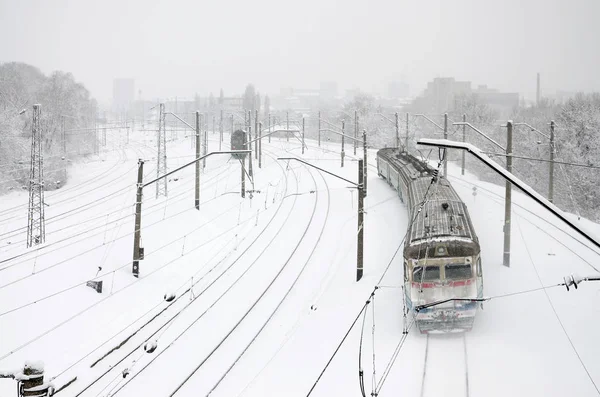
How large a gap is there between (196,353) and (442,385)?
7883 mm

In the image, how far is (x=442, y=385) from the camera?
54.1ft

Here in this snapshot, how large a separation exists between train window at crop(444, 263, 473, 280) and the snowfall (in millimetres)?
2069

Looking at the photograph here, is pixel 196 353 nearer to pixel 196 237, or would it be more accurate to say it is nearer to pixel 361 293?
pixel 361 293

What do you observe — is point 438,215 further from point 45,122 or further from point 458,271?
point 45,122

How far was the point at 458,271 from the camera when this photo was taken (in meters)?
19.8

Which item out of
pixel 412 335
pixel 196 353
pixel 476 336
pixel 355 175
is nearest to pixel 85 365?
pixel 196 353

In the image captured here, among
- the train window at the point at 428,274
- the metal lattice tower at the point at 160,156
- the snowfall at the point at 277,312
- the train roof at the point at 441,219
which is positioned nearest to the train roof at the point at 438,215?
the train roof at the point at 441,219

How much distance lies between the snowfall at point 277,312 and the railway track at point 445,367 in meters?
0.06

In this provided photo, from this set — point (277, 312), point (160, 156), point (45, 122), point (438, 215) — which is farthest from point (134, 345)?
point (45, 122)

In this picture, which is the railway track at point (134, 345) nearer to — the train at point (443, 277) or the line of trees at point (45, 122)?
the train at point (443, 277)

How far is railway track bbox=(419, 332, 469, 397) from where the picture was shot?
16203 mm

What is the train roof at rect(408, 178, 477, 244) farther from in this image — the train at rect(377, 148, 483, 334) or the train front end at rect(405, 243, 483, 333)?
the train front end at rect(405, 243, 483, 333)

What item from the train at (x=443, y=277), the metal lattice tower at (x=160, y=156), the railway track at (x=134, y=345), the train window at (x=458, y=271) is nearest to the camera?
the railway track at (x=134, y=345)

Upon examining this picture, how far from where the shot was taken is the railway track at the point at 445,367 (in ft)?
53.2
